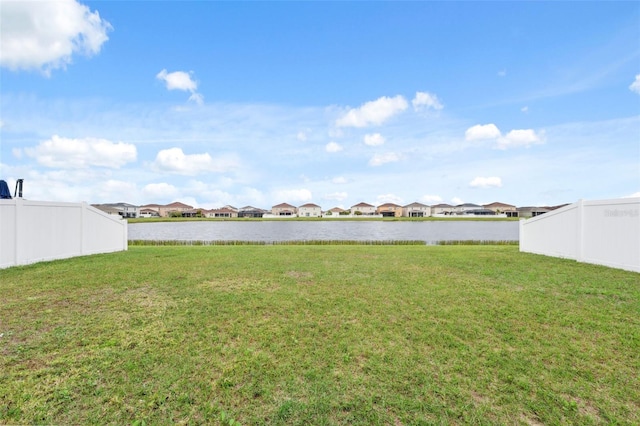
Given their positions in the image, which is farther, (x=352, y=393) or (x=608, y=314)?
(x=608, y=314)

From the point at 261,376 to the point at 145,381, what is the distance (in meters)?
1.15


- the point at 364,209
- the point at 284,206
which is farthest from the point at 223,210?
the point at 364,209

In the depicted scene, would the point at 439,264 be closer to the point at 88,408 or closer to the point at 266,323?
the point at 266,323

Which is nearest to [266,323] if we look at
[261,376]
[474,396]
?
[261,376]

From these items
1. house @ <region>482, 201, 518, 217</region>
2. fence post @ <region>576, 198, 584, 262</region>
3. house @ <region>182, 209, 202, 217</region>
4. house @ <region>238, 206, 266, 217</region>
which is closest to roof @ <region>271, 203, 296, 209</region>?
house @ <region>238, 206, 266, 217</region>

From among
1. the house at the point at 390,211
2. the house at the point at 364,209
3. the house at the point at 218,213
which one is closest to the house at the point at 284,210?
the house at the point at 218,213

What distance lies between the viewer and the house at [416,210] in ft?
301

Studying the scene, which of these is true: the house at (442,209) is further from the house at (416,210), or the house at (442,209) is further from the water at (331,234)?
the water at (331,234)

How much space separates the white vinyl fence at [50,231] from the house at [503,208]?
3935 inches

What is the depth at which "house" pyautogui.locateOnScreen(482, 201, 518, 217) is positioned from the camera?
91688 mm

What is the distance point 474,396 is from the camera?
2795 millimetres

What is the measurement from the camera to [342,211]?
101 m

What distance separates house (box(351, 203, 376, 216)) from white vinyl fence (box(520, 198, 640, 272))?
83.9 meters

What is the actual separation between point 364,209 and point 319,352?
96.3 m
